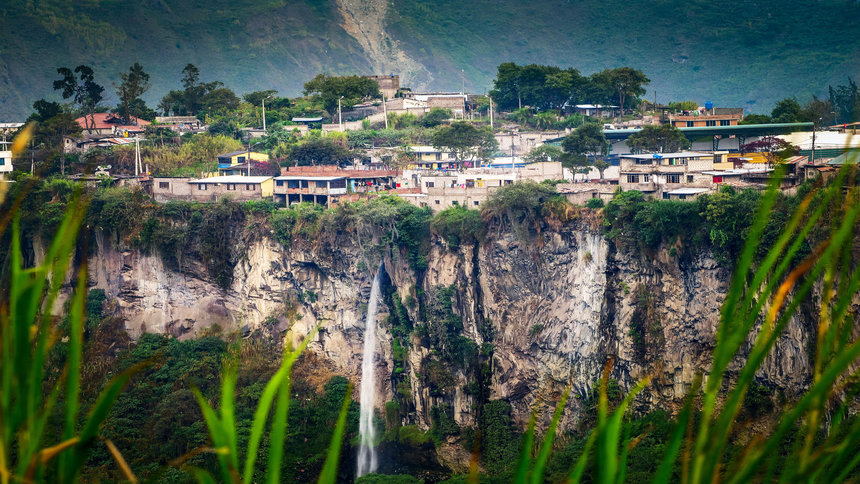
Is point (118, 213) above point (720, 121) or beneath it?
beneath

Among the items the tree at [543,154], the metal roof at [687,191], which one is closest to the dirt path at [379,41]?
the tree at [543,154]

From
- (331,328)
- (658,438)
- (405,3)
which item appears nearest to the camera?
(658,438)

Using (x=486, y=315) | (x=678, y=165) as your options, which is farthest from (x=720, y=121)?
(x=486, y=315)

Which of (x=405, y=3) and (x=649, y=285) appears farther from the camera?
(x=405, y=3)

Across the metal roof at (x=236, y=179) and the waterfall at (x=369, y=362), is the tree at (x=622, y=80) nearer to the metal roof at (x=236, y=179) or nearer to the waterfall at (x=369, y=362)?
the metal roof at (x=236, y=179)

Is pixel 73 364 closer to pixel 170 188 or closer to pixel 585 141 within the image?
pixel 585 141

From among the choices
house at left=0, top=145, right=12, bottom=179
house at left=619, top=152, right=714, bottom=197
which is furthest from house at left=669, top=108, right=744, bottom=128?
house at left=0, top=145, right=12, bottom=179

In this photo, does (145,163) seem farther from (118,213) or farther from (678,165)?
(678,165)
